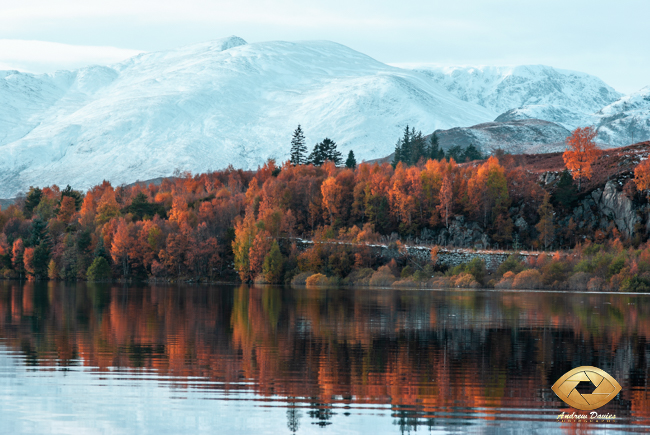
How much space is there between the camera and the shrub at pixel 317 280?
85688 millimetres

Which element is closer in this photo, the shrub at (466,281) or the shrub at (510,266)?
the shrub at (466,281)

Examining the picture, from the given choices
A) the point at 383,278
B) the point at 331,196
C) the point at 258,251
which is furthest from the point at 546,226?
the point at 258,251

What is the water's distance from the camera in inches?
615

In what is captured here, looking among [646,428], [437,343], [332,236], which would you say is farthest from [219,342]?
[332,236]

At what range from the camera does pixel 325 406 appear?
17.0m

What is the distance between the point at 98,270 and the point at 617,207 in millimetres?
73077

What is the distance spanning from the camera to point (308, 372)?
21.0 metres

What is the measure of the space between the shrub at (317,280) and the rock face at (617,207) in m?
40.2

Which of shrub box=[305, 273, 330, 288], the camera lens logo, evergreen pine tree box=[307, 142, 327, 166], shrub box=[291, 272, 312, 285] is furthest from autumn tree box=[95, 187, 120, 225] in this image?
the camera lens logo

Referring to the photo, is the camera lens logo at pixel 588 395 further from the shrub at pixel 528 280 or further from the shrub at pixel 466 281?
the shrub at pixel 466 281

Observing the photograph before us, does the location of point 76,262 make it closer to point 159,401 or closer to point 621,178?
point 621,178

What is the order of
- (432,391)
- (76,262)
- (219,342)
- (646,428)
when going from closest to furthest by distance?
1. (646,428)
2. (432,391)
3. (219,342)
4. (76,262)

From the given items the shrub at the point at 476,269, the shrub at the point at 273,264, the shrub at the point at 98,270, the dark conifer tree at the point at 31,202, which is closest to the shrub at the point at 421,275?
the shrub at the point at 476,269

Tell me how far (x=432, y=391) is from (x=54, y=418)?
951 cm
